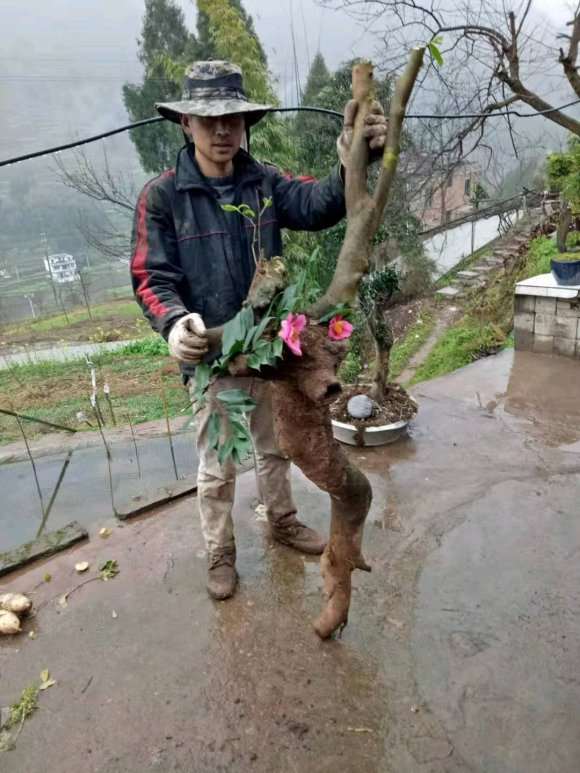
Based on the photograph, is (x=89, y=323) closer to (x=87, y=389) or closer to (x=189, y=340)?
(x=87, y=389)

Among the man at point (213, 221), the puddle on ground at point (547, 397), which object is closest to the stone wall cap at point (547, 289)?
the puddle on ground at point (547, 397)

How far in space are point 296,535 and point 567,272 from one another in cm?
371

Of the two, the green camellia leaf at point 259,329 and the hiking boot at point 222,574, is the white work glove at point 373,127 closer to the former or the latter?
the green camellia leaf at point 259,329

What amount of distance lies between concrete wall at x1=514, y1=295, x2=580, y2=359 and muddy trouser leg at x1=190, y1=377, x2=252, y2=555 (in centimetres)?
370

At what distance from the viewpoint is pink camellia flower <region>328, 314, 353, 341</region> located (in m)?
1.53

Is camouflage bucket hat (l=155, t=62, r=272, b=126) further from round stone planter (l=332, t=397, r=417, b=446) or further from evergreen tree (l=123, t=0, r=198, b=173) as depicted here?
evergreen tree (l=123, t=0, r=198, b=173)

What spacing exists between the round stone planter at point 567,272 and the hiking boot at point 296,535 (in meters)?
3.62

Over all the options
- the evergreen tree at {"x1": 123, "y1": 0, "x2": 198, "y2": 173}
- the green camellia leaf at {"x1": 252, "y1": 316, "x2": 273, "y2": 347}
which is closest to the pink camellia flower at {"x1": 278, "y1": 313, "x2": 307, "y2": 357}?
the green camellia leaf at {"x1": 252, "y1": 316, "x2": 273, "y2": 347}

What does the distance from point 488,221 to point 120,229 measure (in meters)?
11.1

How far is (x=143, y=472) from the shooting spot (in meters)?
4.41

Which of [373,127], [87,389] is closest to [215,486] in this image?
[373,127]

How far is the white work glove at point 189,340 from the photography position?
162 centimetres

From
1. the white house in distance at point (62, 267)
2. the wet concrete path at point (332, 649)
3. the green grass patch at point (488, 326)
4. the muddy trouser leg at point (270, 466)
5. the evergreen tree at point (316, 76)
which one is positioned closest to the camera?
the wet concrete path at point (332, 649)

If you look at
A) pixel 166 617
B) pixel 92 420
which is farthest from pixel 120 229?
pixel 166 617
